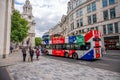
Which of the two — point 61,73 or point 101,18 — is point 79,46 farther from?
point 101,18

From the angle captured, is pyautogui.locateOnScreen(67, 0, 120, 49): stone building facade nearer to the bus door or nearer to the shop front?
the shop front

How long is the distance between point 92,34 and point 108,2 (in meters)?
22.2

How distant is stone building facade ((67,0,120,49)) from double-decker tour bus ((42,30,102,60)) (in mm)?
8706

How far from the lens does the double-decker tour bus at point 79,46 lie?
16.6 meters

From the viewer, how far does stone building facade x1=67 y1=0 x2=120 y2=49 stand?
32.5 m

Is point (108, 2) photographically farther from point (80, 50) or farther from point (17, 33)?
point (17, 33)

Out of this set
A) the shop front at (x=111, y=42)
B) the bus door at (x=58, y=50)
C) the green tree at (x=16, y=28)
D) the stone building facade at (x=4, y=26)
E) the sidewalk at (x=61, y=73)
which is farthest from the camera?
the green tree at (x=16, y=28)

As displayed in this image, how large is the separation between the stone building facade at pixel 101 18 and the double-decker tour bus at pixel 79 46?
8706 mm

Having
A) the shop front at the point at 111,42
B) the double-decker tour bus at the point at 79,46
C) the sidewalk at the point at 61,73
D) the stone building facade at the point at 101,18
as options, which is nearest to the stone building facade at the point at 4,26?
the double-decker tour bus at the point at 79,46

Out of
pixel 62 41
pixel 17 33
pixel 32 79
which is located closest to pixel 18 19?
pixel 17 33

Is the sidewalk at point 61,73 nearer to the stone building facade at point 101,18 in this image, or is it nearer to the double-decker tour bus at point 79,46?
the double-decker tour bus at point 79,46

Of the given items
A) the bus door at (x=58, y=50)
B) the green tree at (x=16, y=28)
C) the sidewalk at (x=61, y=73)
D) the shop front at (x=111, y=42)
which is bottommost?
the sidewalk at (x=61, y=73)

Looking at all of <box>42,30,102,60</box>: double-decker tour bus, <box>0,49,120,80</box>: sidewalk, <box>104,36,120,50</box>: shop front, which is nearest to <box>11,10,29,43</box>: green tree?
<box>42,30,102,60</box>: double-decker tour bus

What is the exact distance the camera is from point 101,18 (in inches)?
1411
